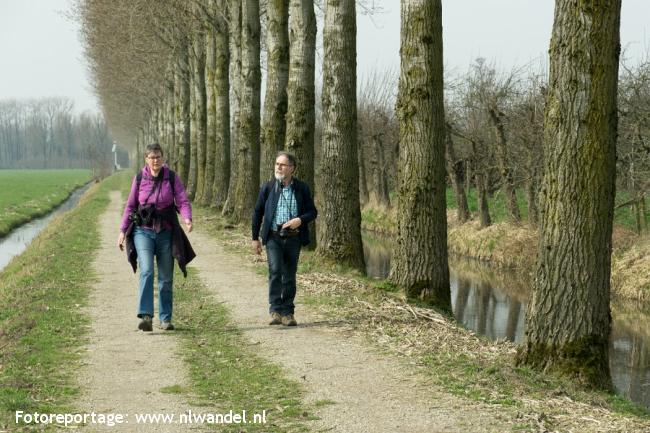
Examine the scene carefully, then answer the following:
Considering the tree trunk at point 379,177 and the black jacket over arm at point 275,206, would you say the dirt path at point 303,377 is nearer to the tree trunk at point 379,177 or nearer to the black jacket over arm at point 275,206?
the black jacket over arm at point 275,206

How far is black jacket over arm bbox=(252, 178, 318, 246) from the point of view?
34.8 feet

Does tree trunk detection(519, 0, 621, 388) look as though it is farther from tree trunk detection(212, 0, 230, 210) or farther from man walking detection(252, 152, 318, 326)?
tree trunk detection(212, 0, 230, 210)

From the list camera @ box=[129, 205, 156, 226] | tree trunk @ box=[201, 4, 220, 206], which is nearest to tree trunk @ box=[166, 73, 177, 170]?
tree trunk @ box=[201, 4, 220, 206]

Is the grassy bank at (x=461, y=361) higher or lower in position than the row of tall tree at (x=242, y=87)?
lower

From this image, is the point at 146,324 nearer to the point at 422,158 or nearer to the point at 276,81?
the point at 422,158

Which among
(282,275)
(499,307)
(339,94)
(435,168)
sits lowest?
(499,307)

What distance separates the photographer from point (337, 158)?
15977 millimetres

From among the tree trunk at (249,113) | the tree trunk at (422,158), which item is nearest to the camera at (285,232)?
the tree trunk at (422,158)

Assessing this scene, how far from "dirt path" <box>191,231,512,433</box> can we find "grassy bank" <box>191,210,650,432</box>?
0.20 metres

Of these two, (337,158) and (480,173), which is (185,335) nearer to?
(337,158)

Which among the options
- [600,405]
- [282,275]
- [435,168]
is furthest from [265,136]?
[600,405]

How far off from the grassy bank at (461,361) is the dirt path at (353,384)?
0.20 meters

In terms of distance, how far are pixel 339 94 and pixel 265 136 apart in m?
5.23

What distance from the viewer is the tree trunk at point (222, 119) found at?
31.8 m
